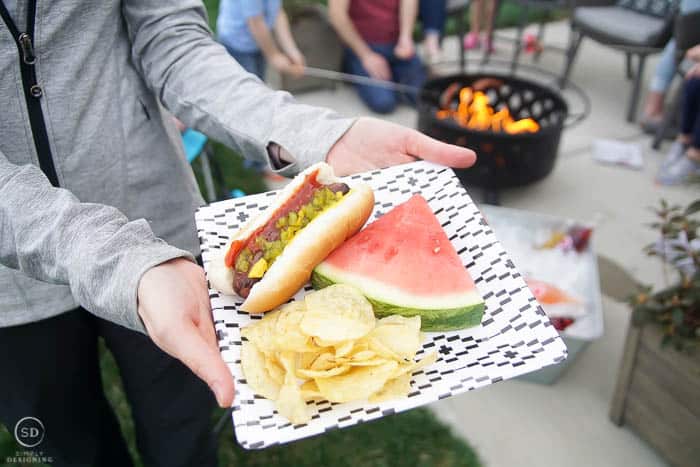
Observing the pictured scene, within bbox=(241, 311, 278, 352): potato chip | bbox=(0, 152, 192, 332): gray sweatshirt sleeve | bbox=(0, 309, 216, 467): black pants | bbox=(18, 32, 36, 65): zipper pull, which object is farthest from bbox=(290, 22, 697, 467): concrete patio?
bbox=(18, 32, 36, 65): zipper pull

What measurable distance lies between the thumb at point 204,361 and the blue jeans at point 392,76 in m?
4.89

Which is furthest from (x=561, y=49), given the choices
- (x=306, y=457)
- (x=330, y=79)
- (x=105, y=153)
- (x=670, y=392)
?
(x=105, y=153)

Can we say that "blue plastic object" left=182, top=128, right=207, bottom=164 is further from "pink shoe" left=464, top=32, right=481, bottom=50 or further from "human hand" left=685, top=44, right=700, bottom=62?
"pink shoe" left=464, top=32, right=481, bottom=50

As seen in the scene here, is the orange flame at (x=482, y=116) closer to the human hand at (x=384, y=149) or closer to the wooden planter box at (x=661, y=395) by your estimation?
the wooden planter box at (x=661, y=395)

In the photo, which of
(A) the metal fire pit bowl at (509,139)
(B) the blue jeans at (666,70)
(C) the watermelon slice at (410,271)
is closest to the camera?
(C) the watermelon slice at (410,271)

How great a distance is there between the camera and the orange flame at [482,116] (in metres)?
4.27

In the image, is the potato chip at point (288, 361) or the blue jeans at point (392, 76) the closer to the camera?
the potato chip at point (288, 361)

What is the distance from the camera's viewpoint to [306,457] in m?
2.63

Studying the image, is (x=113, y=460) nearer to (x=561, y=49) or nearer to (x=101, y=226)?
(x=101, y=226)

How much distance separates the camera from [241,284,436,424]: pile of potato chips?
1252 millimetres

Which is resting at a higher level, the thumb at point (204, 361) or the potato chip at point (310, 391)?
the thumb at point (204, 361)

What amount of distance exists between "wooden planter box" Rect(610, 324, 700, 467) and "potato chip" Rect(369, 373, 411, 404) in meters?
1.59

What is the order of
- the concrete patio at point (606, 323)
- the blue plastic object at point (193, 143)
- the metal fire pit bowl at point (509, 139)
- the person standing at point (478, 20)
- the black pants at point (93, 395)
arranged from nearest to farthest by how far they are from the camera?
the black pants at point (93, 395), the concrete patio at point (606, 323), the blue plastic object at point (193, 143), the metal fire pit bowl at point (509, 139), the person standing at point (478, 20)

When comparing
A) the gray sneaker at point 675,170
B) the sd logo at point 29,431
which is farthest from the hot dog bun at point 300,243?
the gray sneaker at point 675,170
